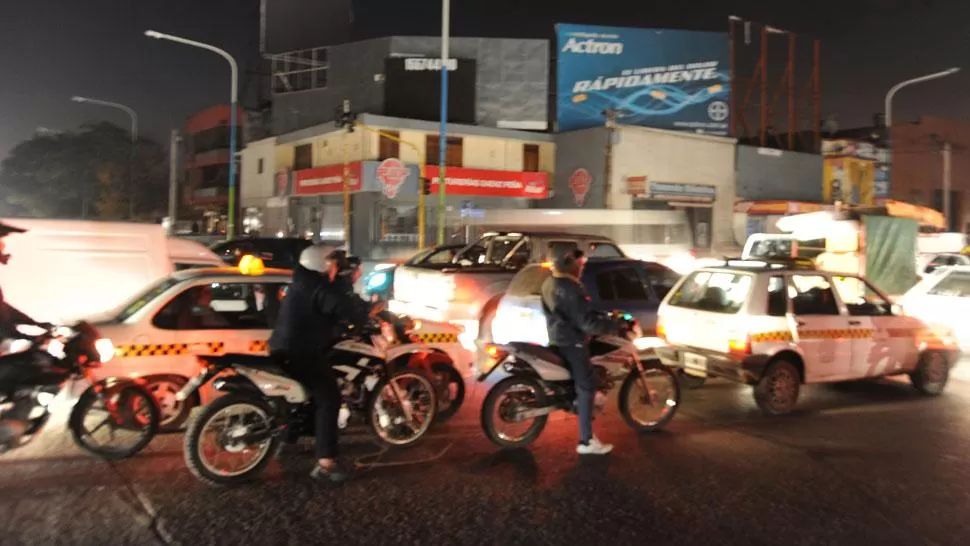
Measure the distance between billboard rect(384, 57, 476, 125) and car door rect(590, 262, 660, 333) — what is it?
26.4m

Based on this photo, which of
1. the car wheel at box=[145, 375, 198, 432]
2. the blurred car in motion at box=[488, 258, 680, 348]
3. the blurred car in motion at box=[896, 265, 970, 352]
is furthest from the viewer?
the blurred car in motion at box=[896, 265, 970, 352]

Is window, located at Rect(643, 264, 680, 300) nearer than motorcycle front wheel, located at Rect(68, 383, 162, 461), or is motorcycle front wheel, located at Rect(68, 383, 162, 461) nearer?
motorcycle front wheel, located at Rect(68, 383, 162, 461)

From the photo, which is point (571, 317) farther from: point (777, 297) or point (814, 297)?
point (814, 297)

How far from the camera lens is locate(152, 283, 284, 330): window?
705 cm

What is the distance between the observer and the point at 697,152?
34.1 meters

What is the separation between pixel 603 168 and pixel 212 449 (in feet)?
90.3

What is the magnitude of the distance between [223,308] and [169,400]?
89 cm

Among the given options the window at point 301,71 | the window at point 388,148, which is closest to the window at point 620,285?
the window at point 388,148

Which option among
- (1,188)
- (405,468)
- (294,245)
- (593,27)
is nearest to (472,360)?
(405,468)

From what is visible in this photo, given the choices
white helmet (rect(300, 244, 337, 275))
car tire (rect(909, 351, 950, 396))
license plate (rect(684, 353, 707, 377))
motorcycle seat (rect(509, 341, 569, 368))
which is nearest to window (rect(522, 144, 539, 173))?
car tire (rect(909, 351, 950, 396))

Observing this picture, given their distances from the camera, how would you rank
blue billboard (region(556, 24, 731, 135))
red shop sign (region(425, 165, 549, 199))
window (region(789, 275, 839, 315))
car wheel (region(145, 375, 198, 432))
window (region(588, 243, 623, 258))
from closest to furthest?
car wheel (region(145, 375, 198, 432))
window (region(789, 275, 839, 315))
window (region(588, 243, 623, 258))
red shop sign (region(425, 165, 549, 199))
blue billboard (region(556, 24, 731, 135))

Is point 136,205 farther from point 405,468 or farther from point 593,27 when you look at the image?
point 405,468

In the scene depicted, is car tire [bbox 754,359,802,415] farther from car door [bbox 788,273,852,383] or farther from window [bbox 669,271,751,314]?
window [bbox 669,271,751,314]

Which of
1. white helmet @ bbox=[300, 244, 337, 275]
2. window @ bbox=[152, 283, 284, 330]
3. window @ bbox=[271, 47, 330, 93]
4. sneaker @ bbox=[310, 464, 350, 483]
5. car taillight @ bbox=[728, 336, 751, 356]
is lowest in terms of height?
sneaker @ bbox=[310, 464, 350, 483]
